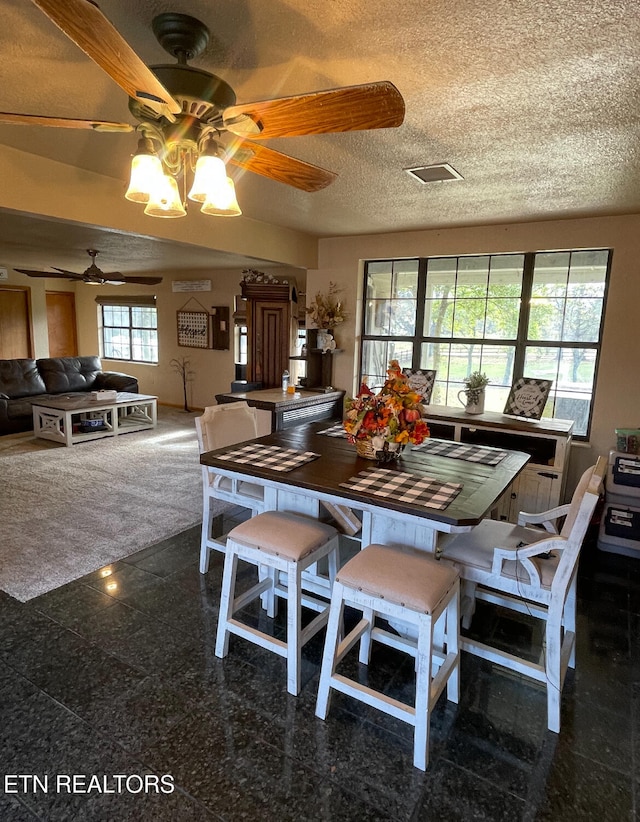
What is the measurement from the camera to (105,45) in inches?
42.1

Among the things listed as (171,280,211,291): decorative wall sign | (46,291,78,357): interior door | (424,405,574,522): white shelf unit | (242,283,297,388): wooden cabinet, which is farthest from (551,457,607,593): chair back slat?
(46,291,78,357): interior door

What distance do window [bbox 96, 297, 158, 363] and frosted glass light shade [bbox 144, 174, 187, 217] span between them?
7.28 meters

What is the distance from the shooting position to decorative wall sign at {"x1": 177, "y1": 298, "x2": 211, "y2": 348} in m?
7.96

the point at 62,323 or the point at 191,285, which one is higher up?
the point at 191,285

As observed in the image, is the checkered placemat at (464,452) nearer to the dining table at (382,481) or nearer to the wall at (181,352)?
the dining table at (382,481)

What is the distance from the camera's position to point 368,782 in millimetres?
1567

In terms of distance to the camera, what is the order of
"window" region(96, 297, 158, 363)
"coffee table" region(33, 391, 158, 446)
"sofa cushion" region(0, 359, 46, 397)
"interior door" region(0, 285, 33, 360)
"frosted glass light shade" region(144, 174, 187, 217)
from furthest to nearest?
"window" region(96, 297, 158, 363) → "interior door" region(0, 285, 33, 360) → "sofa cushion" region(0, 359, 46, 397) → "coffee table" region(33, 391, 158, 446) → "frosted glass light shade" region(144, 174, 187, 217)

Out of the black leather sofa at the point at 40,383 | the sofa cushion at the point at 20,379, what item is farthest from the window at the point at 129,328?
the sofa cushion at the point at 20,379

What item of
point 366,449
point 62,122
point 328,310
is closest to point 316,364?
point 328,310

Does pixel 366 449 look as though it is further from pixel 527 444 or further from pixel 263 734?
pixel 527 444

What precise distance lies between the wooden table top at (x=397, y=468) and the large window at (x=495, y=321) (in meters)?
1.92

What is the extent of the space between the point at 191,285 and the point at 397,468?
21.9ft

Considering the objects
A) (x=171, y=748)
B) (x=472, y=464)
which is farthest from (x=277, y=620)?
(x=472, y=464)

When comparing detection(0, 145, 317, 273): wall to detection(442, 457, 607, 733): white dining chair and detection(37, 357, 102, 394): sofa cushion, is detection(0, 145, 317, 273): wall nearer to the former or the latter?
detection(442, 457, 607, 733): white dining chair
